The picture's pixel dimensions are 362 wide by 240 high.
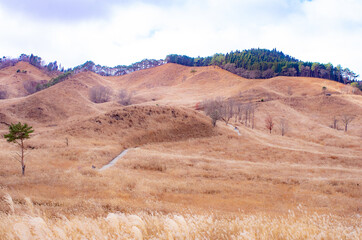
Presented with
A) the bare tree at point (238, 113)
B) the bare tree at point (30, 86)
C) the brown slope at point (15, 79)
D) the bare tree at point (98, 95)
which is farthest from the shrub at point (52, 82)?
the bare tree at point (238, 113)

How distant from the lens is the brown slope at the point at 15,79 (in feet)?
462

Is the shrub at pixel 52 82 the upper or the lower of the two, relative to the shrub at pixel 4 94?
upper

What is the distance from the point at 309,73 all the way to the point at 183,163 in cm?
17346

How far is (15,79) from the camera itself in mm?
162500

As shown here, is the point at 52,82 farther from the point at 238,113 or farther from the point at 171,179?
the point at 171,179

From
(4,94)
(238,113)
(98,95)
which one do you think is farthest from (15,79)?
(238,113)

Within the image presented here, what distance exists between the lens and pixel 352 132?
82688mm

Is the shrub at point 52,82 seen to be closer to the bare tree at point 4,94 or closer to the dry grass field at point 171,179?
the bare tree at point 4,94

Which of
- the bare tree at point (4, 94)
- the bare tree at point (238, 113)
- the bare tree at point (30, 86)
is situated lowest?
the bare tree at point (238, 113)

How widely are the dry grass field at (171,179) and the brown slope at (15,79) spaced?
6505 cm

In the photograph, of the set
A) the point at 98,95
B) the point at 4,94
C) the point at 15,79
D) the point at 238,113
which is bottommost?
the point at 238,113

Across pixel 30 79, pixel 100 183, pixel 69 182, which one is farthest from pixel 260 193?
pixel 30 79

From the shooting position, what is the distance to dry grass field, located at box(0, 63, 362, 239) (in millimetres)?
5184

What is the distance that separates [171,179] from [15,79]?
611 feet
